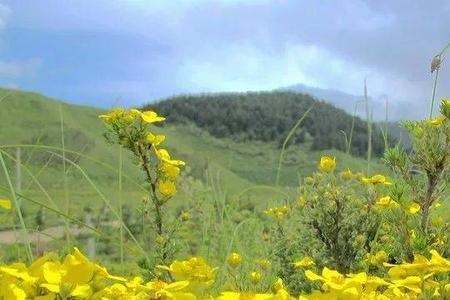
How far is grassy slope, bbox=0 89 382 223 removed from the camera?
34.4m

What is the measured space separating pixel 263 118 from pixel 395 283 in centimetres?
8568

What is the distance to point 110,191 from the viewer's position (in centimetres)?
4044

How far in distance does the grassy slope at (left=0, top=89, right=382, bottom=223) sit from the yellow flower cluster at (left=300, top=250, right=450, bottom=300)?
19548 mm

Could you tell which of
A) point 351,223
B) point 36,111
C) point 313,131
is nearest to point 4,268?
point 351,223

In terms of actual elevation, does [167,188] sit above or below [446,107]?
below

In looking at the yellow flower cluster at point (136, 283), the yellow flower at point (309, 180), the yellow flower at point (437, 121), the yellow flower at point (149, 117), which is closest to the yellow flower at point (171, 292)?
the yellow flower cluster at point (136, 283)

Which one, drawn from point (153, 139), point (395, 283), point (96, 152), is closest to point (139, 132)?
point (153, 139)

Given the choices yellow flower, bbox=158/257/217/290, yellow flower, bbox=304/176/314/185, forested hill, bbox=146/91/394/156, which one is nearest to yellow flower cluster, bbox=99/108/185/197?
yellow flower, bbox=158/257/217/290

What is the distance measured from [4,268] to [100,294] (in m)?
0.20

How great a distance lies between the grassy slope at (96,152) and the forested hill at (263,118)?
188 cm

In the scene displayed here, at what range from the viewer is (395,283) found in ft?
6.11

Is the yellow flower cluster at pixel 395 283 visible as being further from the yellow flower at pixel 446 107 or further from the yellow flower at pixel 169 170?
the yellow flower at pixel 169 170

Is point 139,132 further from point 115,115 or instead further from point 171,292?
point 171,292

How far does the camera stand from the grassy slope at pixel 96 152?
34.4m
